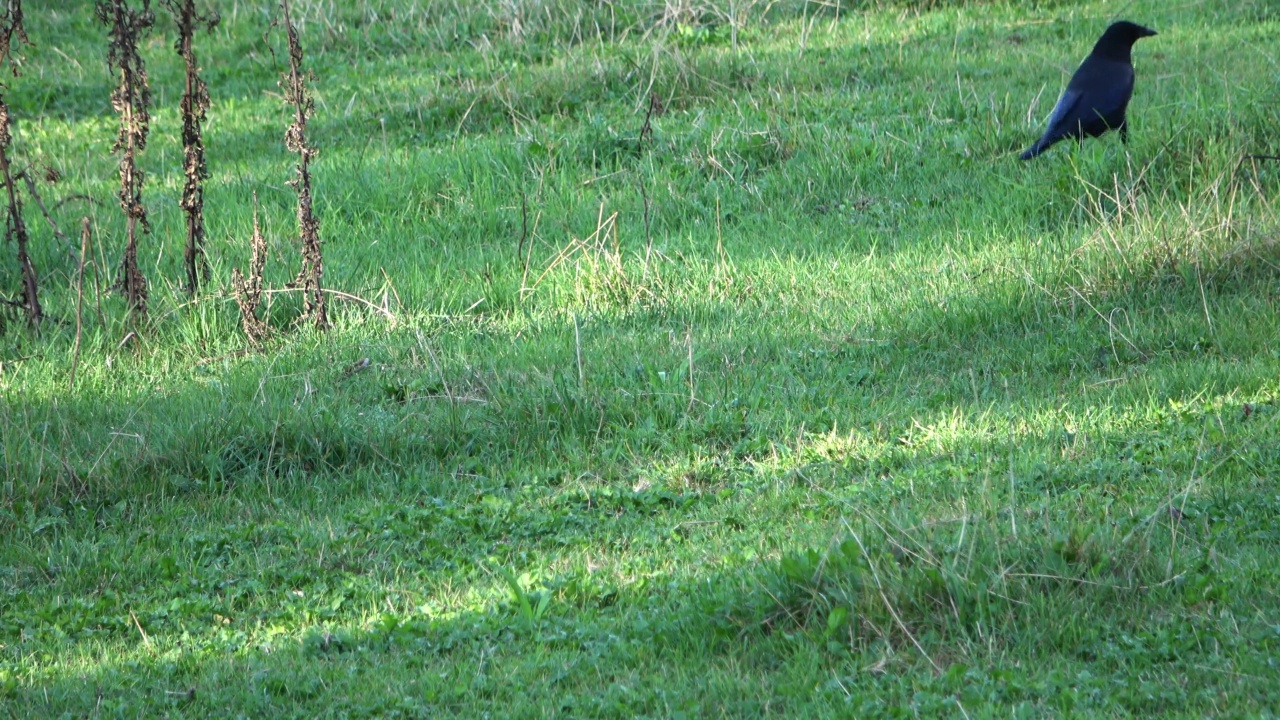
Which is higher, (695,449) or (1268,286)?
(1268,286)

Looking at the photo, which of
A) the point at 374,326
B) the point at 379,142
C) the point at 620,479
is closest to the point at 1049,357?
the point at 620,479

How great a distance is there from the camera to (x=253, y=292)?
616 centimetres

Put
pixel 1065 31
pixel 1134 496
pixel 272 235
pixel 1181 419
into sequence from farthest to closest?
pixel 1065 31
pixel 272 235
pixel 1181 419
pixel 1134 496

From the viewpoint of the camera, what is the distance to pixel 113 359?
19.7 ft

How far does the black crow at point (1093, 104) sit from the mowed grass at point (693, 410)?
0.62 feet

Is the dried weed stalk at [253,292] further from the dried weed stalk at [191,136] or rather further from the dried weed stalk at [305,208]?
the dried weed stalk at [191,136]

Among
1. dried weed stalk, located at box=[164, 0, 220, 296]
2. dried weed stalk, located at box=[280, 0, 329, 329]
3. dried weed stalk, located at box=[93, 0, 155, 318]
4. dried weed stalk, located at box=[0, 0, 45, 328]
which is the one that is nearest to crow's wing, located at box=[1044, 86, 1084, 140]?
dried weed stalk, located at box=[280, 0, 329, 329]

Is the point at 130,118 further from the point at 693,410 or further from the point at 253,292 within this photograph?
the point at 693,410

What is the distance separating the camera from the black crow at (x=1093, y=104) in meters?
7.38

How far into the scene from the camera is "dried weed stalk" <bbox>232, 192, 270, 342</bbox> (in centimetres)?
607

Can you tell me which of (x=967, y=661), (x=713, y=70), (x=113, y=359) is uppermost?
(x=713, y=70)

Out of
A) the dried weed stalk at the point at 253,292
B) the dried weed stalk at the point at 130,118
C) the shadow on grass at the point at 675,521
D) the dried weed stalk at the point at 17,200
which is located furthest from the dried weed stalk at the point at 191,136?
the shadow on grass at the point at 675,521

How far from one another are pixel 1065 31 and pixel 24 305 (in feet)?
25.2

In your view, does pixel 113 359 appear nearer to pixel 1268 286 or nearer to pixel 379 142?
pixel 379 142
